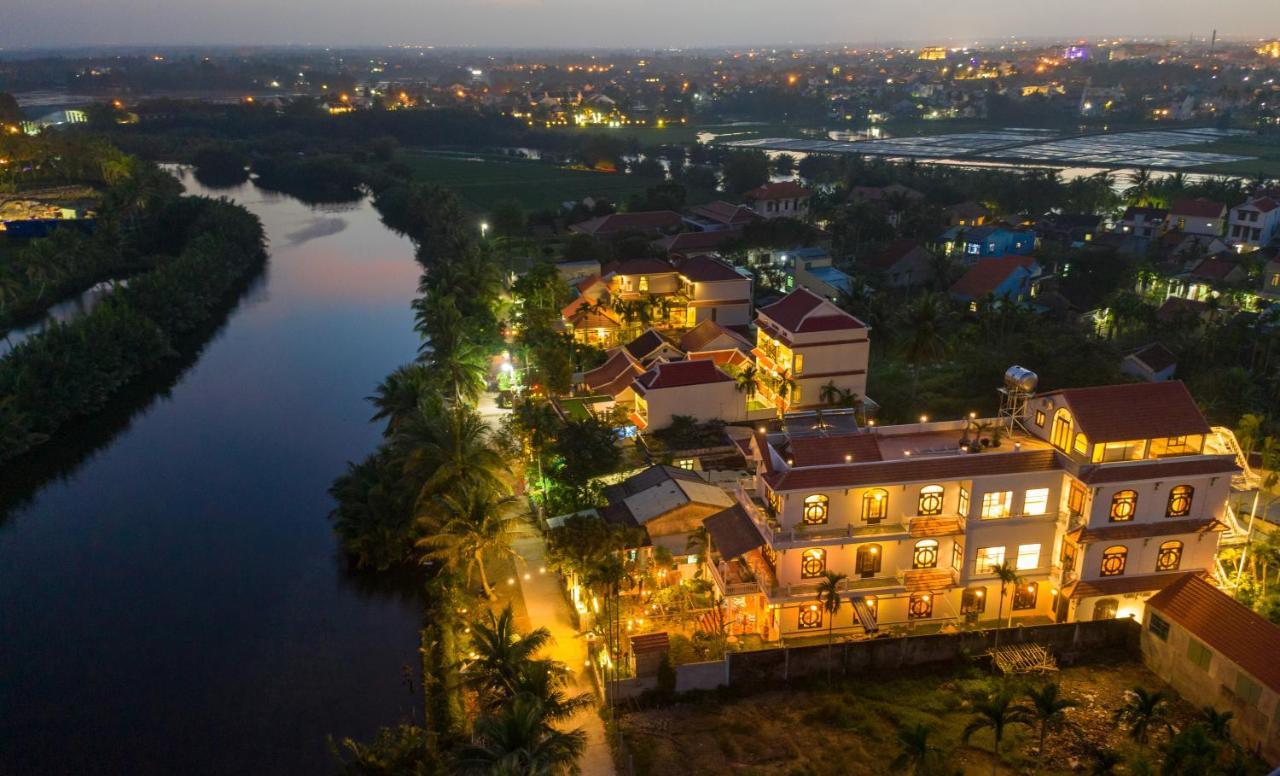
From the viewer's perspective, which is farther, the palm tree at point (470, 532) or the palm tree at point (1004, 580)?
the palm tree at point (470, 532)

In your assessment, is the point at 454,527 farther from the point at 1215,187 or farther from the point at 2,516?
the point at 1215,187

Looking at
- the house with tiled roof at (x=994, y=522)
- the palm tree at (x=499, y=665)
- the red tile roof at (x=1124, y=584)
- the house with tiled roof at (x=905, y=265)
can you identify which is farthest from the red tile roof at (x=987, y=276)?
the palm tree at (x=499, y=665)

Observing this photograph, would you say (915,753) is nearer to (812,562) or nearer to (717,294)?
(812,562)

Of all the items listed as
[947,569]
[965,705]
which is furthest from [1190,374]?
[965,705]

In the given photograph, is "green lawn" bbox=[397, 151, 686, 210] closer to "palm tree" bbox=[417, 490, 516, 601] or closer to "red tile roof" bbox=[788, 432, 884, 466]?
"palm tree" bbox=[417, 490, 516, 601]

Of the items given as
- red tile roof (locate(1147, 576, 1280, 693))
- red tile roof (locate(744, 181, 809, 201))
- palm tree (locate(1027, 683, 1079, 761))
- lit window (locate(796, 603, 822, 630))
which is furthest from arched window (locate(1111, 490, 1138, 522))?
red tile roof (locate(744, 181, 809, 201))

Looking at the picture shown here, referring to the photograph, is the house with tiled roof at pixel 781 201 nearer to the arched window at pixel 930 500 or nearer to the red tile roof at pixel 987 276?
the red tile roof at pixel 987 276
